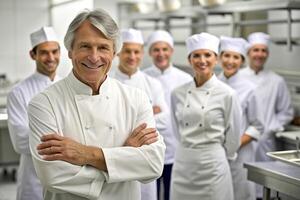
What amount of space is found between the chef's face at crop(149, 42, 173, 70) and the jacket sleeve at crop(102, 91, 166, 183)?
1.85m

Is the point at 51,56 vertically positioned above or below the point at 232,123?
above

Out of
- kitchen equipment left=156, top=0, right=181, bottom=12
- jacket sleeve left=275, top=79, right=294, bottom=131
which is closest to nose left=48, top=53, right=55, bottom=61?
jacket sleeve left=275, top=79, right=294, bottom=131

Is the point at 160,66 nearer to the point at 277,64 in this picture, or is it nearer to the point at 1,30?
the point at 277,64

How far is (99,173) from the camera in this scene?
1.34 metres

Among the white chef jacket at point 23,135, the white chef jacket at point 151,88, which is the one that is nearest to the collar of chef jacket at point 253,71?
the white chef jacket at point 151,88

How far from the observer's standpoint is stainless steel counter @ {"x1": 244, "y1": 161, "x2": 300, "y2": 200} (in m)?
1.90

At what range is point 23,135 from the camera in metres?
2.15

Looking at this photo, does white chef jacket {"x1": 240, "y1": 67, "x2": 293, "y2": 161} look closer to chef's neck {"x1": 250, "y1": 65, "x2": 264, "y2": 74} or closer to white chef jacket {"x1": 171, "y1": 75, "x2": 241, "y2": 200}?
chef's neck {"x1": 250, "y1": 65, "x2": 264, "y2": 74}

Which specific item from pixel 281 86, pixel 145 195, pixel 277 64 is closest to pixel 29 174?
pixel 145 195

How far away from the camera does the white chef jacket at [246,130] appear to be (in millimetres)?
2584

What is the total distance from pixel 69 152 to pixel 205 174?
44.5 inches

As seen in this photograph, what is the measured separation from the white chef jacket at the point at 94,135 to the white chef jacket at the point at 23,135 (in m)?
0.75

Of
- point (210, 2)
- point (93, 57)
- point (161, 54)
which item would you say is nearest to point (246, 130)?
point (161, 54)

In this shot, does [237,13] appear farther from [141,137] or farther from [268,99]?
[141,137]
